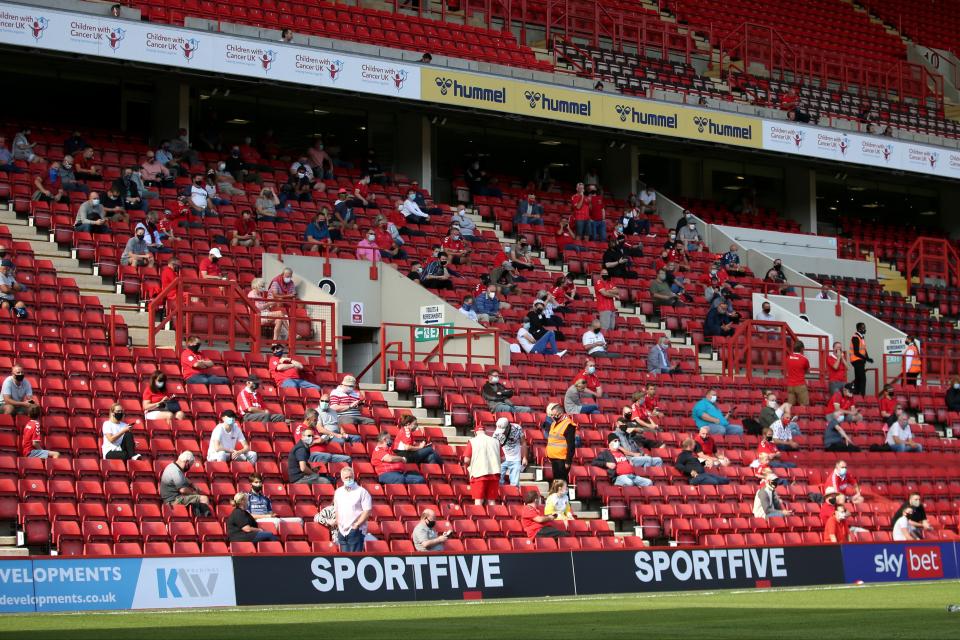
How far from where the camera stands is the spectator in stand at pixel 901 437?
26.9m

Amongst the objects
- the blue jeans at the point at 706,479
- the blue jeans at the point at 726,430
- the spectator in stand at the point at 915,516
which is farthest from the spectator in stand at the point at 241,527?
the spectator in stand at the point at 915,516

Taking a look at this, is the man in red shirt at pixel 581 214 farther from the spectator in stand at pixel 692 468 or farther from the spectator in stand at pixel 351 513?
the spectator in stand at pixel 351 513

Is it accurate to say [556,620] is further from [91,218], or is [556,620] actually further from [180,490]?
[91,218]

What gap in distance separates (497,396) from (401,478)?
134 inches

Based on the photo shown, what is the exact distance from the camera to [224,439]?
62.8 feet

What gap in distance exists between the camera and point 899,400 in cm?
2964

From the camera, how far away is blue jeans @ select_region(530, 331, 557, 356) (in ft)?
85.8

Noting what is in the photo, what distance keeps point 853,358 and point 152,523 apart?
16214 millimetres

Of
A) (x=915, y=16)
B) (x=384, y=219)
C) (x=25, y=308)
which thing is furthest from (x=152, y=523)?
(x=915, y=16)

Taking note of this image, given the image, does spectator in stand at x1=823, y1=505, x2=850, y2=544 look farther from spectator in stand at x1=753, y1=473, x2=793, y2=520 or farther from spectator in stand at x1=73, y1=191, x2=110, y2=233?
spectator in stand at x1=73, y1=191, x2=110, y2=233

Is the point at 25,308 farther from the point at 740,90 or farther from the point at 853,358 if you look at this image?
the point at 740,90

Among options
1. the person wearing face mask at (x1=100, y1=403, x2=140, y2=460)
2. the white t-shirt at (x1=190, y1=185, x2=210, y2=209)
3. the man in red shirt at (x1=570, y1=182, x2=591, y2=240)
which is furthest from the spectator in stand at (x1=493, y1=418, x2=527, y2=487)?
the man in red shirt at (x1=570, y1=182, x2=591, y2=240)

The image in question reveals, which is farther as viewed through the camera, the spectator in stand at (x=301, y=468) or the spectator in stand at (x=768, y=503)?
the spectator in stand at (x=768, y=503)

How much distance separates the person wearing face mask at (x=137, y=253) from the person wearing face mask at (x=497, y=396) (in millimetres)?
5417
